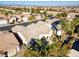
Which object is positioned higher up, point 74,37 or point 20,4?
point 20,4

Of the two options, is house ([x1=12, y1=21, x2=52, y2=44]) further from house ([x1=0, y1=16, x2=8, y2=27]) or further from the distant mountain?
the distant mountain

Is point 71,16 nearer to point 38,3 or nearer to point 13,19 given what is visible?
point 38,3

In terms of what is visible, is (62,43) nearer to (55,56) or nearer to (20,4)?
(55,56)

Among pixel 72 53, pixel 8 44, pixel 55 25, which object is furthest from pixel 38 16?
pixel 72 53

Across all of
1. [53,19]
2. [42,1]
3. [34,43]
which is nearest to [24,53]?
[34,43]

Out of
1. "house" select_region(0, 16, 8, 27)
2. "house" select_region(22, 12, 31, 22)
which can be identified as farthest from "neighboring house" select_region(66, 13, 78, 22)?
"house" select_region(0, 16, 8, 27)

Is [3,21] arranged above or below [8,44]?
above
